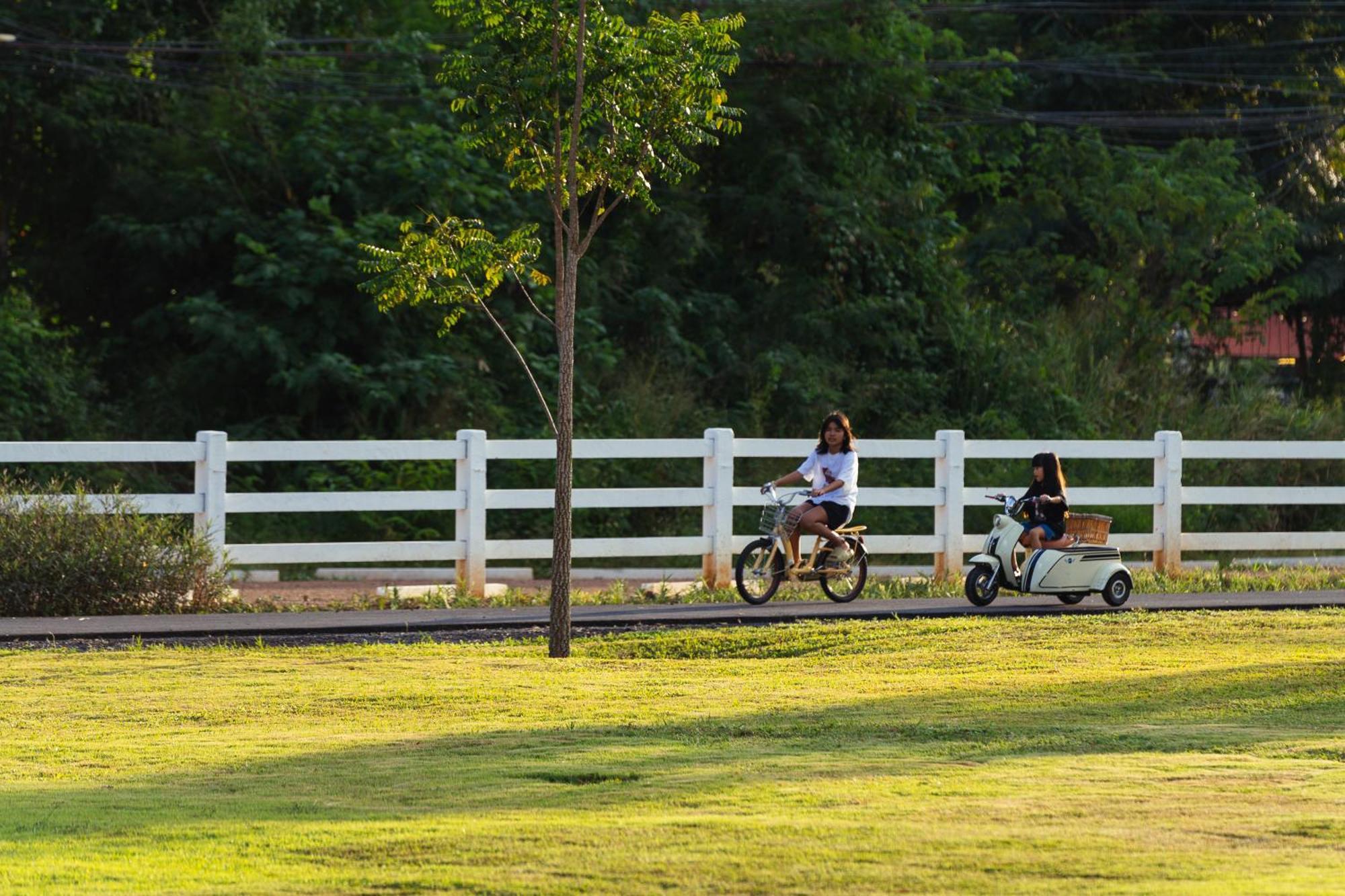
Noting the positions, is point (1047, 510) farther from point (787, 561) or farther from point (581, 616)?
point (581, 616)

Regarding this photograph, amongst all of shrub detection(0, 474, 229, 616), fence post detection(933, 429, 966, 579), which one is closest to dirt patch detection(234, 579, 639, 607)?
shrub detection(0, 474, 229, 616)

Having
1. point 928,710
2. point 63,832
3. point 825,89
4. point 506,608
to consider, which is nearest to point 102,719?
point 63,832

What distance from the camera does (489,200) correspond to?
27.8 m

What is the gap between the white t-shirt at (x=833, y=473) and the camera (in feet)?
56.0

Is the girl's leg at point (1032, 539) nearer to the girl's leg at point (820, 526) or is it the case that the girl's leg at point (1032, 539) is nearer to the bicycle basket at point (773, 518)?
the girl's leg at point (820, 526)

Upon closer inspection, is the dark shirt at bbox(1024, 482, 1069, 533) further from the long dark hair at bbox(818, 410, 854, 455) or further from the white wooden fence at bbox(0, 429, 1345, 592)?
the white wooden fence at bbox(0, 429, 1345, 592)

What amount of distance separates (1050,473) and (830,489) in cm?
187

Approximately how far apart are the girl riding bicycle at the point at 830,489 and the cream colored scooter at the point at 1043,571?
1228 millimetres

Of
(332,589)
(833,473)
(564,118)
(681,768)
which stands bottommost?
(681,768)

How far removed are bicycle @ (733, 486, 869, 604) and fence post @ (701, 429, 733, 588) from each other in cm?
121

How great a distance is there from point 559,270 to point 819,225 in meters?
18.0

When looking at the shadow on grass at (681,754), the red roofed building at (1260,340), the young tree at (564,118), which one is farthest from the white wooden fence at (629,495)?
the red roofed building at (1260,340)

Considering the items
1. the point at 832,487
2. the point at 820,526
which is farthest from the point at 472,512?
the point at 832,487

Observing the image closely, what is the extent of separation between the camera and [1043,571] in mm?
16281
